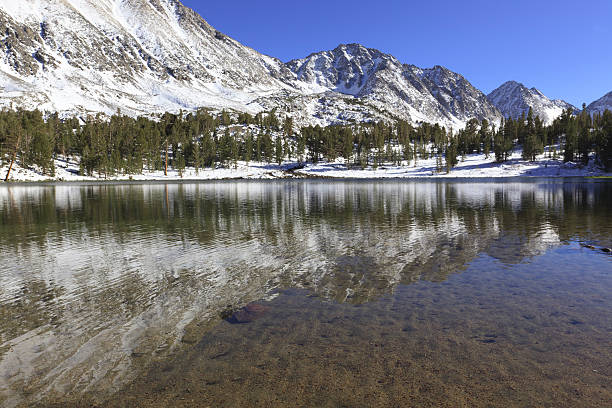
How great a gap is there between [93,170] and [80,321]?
19065 centimetres

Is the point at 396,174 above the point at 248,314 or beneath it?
above

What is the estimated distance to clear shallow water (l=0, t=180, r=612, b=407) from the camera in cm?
781

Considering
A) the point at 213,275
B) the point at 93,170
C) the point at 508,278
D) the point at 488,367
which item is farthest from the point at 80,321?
the point at 93,170

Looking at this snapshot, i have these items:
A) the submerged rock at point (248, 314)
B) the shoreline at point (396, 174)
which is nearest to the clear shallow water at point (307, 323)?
the submerged rock at point (248, 314)

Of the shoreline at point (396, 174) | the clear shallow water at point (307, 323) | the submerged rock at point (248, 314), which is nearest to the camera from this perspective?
the clear shallow water at point (307, 323)

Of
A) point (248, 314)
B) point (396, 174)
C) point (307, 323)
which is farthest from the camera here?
point (396, 174)

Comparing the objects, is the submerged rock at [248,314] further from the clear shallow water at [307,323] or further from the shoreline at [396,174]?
the shoreline at [396,174]

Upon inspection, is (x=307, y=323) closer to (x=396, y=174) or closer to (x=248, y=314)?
(x=248, y=314)

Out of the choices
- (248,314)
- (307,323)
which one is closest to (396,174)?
(248,314)

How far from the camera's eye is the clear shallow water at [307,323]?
7.81 m

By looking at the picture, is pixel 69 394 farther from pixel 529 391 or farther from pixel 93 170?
pixel 93 170

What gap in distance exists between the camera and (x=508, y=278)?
15.4 m

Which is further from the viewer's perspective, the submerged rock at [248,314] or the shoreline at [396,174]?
the shoreline at [396,174]

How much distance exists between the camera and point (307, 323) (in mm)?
11180
